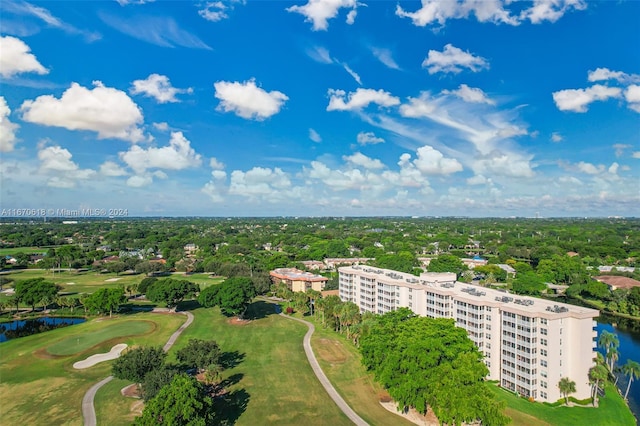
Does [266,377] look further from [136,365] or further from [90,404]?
[90,404]

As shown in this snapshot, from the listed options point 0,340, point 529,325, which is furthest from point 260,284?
point 529,325

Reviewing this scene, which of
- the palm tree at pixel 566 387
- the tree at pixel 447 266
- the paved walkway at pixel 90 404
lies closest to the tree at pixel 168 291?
the paved walkway at pixel 90 404

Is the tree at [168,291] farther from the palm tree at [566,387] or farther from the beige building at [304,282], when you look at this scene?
the palm tree at [566,387]

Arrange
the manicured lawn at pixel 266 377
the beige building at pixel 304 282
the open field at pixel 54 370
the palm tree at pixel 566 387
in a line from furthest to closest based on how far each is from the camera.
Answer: the beige building at pixel 304 282, the palm tree at pixel 566 387, the open field at pixel 54 370, the manicured lawn at pixel 266 377

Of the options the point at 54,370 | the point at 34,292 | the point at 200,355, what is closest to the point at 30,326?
the point at 34,292

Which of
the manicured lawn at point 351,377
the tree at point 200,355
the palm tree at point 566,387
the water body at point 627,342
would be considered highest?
the tree at point 200,355

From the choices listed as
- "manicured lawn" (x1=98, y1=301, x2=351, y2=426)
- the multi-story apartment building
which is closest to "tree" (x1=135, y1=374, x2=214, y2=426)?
"manicured lawn" (x1=98, y1=301, x2=351, y2=426)

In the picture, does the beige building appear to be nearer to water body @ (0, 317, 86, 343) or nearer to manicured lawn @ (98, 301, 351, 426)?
manicured lawn @ (98, 301, 351, 426)
